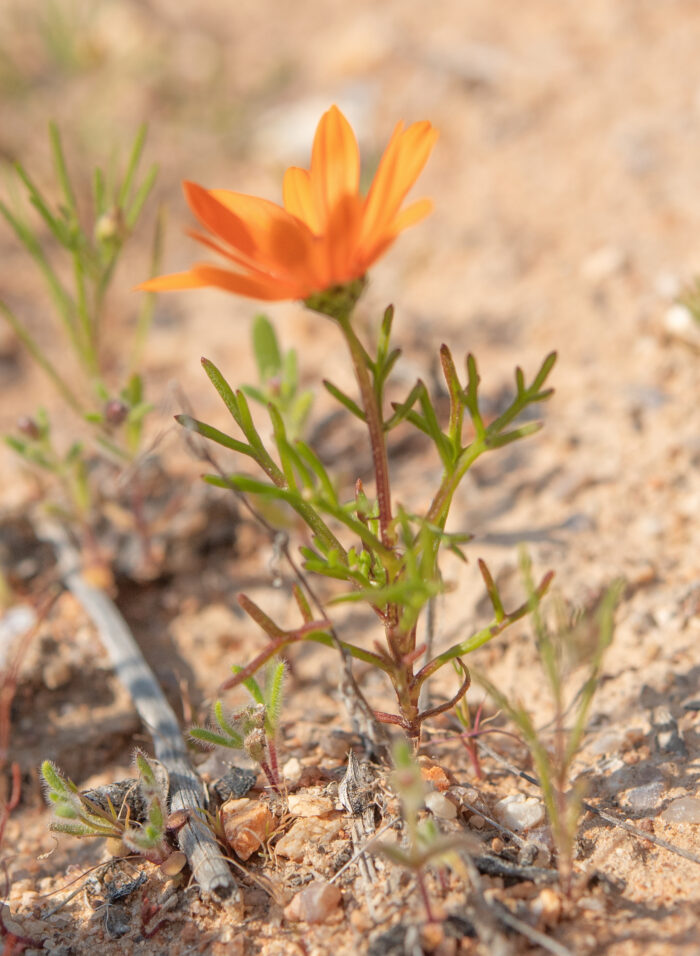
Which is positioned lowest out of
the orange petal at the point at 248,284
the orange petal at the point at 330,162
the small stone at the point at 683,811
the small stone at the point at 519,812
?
the small stone at the point at 683,811

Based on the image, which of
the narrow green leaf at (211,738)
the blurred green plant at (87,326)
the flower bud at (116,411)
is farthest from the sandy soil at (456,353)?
the flower bud at (116,411)

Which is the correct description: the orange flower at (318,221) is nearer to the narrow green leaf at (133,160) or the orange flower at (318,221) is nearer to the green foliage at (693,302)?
the narrow green leaf at (133,160)

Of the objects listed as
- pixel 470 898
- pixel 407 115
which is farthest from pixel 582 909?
pixel 407 115

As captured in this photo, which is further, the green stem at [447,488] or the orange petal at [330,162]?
the green stem at [447,488]

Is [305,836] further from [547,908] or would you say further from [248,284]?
[248,284]

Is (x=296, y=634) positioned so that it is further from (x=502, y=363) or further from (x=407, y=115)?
(x=407, y=115)

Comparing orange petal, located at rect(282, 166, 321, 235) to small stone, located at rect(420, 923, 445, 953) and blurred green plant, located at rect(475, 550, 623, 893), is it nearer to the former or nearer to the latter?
blurred green plant, located at rect(475, 550, 623, 893)
